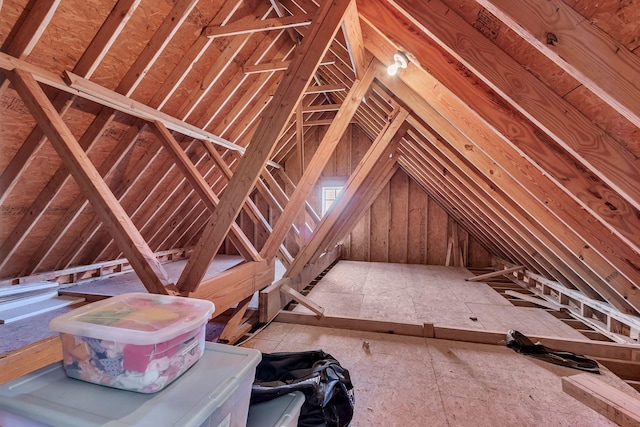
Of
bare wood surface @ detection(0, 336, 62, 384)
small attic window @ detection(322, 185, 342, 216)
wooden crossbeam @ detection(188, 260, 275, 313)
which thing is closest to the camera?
bare wood surface @ detection(0, 336, 62, 384)

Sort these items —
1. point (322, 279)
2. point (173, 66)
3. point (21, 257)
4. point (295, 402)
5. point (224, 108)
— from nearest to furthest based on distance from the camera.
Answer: point (295, 402)
point (173, 66)
point (21, 257)
point (224, 108)
point (322, 279)

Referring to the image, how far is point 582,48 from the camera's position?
36.0 inches

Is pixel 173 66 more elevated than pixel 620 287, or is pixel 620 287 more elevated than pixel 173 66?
pixel 173 66

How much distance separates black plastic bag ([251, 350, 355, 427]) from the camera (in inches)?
51.8

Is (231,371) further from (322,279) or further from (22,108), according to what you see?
(322,279)

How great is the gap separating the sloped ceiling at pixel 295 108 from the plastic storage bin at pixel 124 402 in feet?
3.79

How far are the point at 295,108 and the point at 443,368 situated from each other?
241 centimetres

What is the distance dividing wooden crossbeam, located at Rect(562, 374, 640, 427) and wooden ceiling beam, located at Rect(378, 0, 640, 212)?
3.11 feet

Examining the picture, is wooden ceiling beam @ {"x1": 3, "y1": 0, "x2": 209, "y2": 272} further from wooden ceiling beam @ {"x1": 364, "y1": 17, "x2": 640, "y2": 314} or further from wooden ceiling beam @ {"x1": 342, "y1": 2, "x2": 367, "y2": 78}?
wooden ceiling beam @ {"x1": 364, "y1": 17, "x2": 640, "y2": 314}

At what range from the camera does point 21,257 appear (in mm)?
3461

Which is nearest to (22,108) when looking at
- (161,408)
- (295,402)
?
(161,408)

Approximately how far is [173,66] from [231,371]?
117 inches

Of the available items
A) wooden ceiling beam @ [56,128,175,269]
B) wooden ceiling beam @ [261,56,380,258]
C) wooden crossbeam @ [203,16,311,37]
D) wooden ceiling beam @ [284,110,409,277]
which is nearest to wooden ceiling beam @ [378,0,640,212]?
wooden ceiling beam @ [261,56,380,258]

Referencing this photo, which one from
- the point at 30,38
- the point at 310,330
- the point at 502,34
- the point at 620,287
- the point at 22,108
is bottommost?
the point at 310,330
